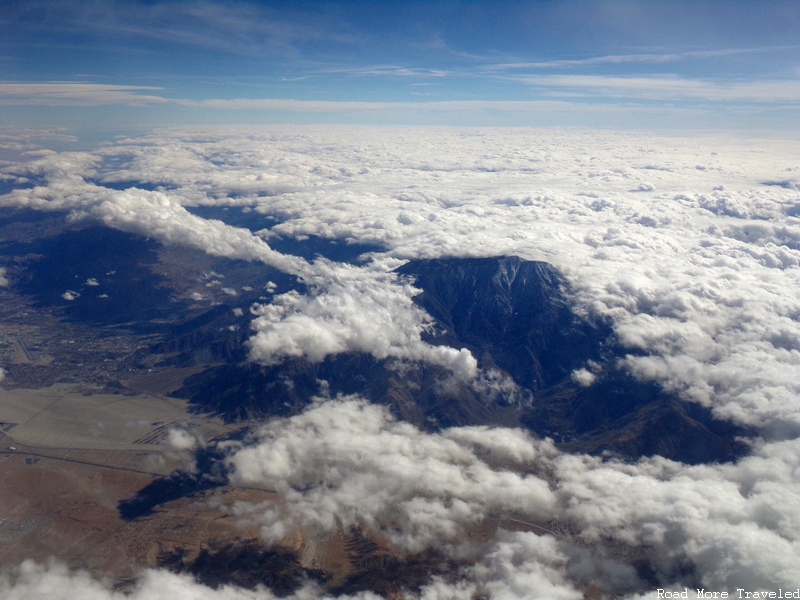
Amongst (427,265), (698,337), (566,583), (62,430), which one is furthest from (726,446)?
(62,430)

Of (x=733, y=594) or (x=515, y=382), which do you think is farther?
(x=515, y=382)

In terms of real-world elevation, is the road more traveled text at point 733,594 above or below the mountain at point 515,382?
above

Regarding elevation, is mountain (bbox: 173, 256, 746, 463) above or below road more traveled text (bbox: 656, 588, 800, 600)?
below

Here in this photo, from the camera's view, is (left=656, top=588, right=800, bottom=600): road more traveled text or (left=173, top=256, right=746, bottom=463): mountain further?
(left=173, top=256, right=746, bottom=463): mountain

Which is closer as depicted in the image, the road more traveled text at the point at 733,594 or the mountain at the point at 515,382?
the road more traveled text at the point at 733,594

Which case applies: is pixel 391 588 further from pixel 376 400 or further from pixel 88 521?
pixel 376 400

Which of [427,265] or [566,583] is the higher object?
[427,265]

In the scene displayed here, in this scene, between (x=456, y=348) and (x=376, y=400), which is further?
(x=456, y=348)

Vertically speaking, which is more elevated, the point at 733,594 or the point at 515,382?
the point at 733,594

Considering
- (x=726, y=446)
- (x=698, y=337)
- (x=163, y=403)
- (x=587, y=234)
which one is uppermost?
(x=587, y=234)

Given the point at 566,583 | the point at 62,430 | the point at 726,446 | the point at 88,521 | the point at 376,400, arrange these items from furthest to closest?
the point at 376,400, the point at 62,430, the point at 726,446, the point at 88,521, the point at 566,583

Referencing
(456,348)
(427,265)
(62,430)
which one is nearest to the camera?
(62,430)
